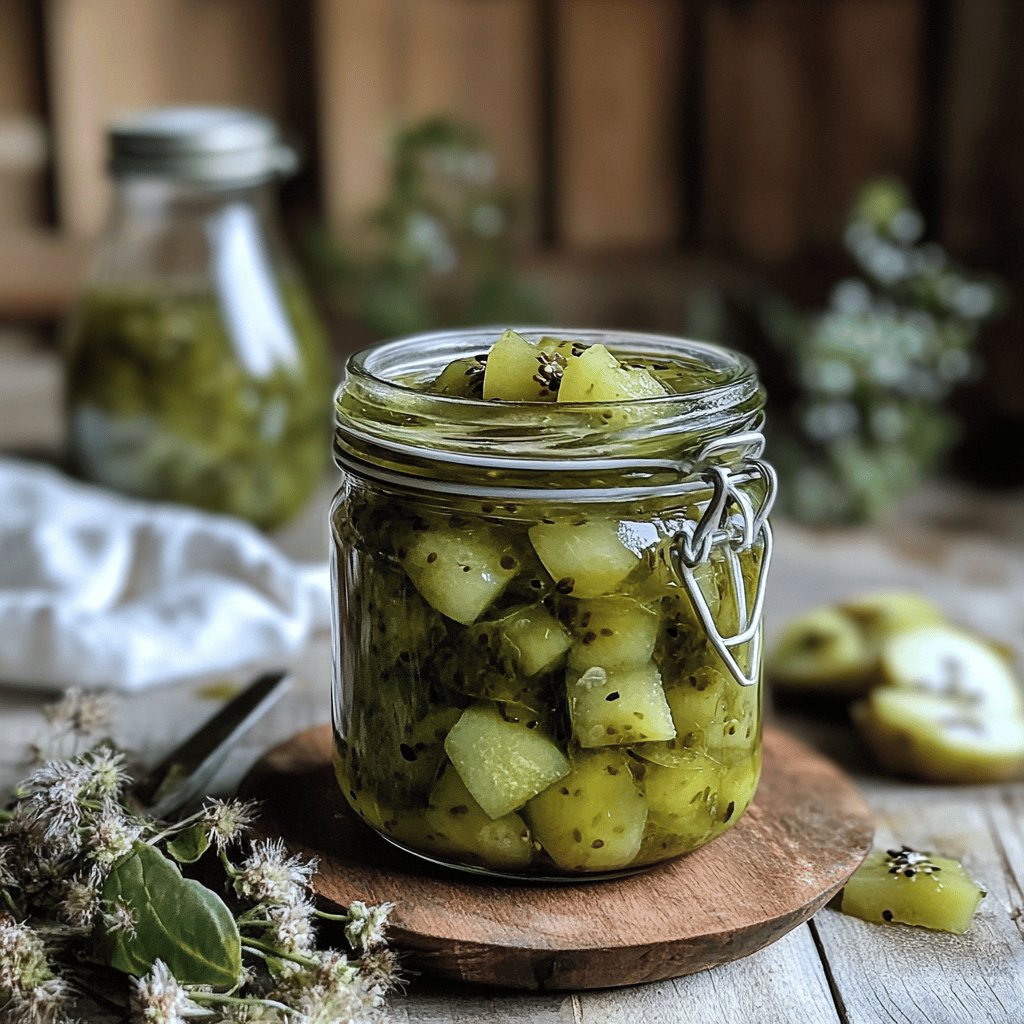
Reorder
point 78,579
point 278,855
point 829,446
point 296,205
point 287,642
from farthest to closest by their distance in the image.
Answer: point 296,205 < point 829,446 < point 78,579 < point 287,642 < point 278,855

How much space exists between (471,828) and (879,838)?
16.1 inches

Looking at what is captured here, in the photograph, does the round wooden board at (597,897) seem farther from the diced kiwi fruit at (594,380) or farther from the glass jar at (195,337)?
the glass jar at (195,337)

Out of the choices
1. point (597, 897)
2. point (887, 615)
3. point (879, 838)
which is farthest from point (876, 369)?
point (597, 897)

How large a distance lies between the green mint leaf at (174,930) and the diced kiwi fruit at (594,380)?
1.26 ft

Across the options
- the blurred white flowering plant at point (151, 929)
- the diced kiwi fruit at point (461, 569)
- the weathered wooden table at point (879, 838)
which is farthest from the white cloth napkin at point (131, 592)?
the diced kiwi fruit at point (461, 569)

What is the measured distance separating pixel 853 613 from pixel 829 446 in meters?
0.66

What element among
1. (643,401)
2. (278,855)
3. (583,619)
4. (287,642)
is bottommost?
(287,642)

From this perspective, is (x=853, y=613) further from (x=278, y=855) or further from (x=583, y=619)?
(x=278, y=855)

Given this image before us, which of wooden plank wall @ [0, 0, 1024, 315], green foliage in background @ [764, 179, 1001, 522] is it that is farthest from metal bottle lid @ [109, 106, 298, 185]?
green foliage in background @ [764, 179, 1001, 522]

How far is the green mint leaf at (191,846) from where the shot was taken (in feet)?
2.94

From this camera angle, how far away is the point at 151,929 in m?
0.85

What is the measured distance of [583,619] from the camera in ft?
2.92

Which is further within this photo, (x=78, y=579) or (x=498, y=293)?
(x=498, y=293)

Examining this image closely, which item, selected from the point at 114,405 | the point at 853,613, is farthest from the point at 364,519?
the point at 114,405
